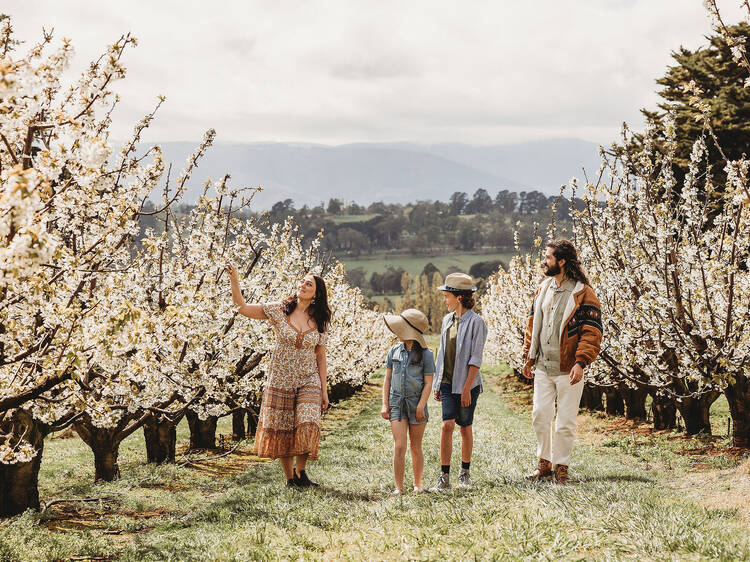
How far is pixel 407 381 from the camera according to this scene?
7176mm

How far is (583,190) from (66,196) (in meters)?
10.3

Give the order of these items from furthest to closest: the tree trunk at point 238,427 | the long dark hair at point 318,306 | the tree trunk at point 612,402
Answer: the tree trunk at point 612,402 → the tree trunk at point 238,427 → the long dark hair at point 318,306

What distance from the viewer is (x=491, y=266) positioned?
155 m

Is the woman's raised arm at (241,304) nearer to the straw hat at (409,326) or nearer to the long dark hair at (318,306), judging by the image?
the long dark hair at (318,306)

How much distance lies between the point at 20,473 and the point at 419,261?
176789mm

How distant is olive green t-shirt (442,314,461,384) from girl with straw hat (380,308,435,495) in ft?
0.82

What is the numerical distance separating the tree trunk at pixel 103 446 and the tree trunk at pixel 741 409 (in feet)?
38.3

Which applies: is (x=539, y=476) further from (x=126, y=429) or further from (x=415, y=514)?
(x=126, y=429)

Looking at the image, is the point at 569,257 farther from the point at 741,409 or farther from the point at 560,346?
the point at 741,409

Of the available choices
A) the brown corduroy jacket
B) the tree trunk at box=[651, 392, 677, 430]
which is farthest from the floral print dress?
the tree trunk at box=[651, 392, 677, 430]

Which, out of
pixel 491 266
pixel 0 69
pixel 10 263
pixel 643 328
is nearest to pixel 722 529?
pixel 10 263

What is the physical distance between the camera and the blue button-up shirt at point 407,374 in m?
7.18

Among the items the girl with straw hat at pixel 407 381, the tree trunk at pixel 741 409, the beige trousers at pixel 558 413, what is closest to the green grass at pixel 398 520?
the beige trousers at pixel 558 413

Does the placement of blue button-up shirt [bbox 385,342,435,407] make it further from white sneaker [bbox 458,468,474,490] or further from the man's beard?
the man's beard
